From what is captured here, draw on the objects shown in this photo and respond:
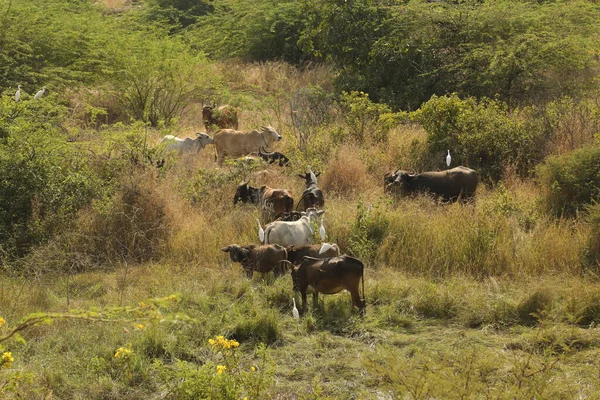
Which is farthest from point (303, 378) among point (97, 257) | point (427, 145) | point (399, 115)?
point (399, 115)

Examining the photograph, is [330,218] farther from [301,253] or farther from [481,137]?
[481,137]

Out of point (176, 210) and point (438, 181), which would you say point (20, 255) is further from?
point (438, 181)

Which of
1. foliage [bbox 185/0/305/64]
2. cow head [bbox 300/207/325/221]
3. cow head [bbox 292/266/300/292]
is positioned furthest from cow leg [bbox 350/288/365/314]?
foliage [bbox 185/0/305/64]

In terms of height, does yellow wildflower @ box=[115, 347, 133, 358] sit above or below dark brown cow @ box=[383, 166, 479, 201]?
above

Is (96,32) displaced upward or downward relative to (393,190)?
upward

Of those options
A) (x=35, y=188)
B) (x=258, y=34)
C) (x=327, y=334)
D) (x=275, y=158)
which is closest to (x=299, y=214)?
(x=327, y=334)

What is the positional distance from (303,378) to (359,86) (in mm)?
9723

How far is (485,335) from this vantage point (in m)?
6.42

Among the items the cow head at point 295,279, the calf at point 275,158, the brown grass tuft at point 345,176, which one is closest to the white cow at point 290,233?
the cow head at point 295,279

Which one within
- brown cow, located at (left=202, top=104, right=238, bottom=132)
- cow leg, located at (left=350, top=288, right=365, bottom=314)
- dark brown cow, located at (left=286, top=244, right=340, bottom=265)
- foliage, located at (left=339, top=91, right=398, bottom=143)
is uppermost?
foliage, located at (left=339, top=91, right=398, bottom=143)

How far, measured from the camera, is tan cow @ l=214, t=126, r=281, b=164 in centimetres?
1220

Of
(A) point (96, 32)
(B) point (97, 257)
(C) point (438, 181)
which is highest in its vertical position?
(A) point (96, 32)

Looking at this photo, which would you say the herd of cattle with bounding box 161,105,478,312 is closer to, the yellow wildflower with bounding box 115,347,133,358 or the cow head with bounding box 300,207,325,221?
the cow head with bounding box 300,207,325,221

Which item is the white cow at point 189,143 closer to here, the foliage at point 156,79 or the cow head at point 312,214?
the foliage at point 156,79
